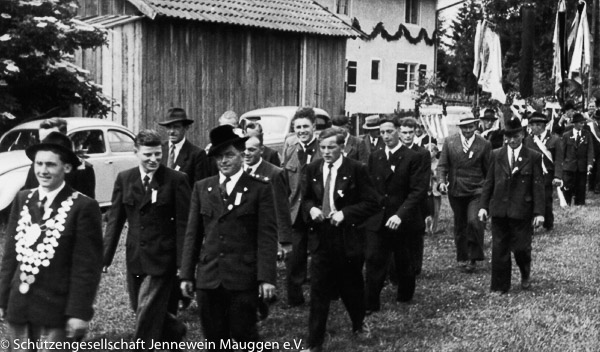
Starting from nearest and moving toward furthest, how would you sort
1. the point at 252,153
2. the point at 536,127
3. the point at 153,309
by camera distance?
the point at 153,309, the point at 252,153, the point at 536,127

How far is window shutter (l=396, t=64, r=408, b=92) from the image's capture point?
135 feet

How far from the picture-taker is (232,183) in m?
6.67

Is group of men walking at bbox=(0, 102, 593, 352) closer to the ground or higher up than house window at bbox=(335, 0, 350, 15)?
closer to the ground

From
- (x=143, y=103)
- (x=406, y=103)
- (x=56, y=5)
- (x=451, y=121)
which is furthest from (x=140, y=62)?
(x=406, y=103)

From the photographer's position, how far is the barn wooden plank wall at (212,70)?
22.3m

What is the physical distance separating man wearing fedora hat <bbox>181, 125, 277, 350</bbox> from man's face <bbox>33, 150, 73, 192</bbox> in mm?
1155

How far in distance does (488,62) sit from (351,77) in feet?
62.2

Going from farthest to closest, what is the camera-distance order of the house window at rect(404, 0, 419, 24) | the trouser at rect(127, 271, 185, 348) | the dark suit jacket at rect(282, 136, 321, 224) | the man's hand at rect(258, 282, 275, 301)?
the house window at rect(404, 0, 419, 24) < the dark suit jacket at rect(282, 136, 321, 224) < the trouser at rect(127, 271, 185, 348) < the man's hand at rect(258, 282, 275, 301)

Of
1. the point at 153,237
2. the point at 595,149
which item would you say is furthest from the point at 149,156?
the point at 595,149

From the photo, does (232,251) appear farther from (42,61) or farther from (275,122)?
(275,122)

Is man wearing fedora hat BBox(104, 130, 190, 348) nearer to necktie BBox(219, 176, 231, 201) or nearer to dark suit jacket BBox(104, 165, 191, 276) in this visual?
dark suit jacket BBox(104, 165, 191, 276)

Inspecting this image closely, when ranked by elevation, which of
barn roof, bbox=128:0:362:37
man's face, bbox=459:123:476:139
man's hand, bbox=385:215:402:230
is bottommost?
man's hand, bbox=385:215:402:230

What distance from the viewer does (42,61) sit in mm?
17016

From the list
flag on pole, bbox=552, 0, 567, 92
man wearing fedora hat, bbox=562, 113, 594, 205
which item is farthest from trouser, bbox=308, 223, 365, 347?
flag on pole, bbox=552, 0, 567, 92
